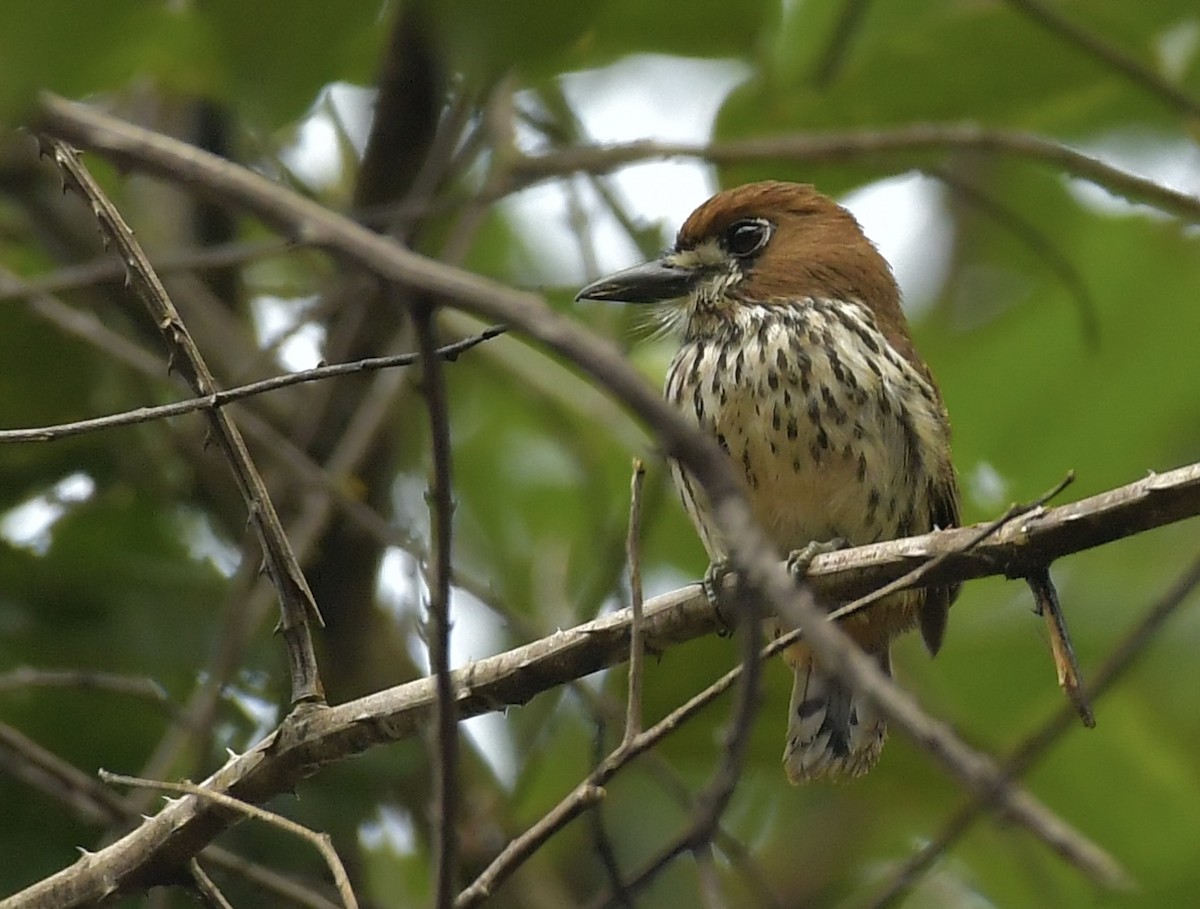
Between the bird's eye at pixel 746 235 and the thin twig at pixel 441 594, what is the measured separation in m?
2.36

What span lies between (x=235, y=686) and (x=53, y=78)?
7.85 ft

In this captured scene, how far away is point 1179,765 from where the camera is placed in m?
3.77

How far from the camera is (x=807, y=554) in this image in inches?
115

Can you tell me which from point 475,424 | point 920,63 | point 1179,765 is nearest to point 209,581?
point 475,424

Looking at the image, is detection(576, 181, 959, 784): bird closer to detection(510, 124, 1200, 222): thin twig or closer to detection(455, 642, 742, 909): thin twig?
detection(510, 124, 1200, 222): thin twig

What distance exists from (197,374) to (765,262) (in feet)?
6.17

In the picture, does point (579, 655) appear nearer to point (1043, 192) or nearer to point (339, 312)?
point (339, 312)

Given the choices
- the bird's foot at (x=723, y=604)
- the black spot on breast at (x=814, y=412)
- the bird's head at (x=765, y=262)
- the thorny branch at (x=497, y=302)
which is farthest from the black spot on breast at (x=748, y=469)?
the thorny branch at (x=497, y=302)

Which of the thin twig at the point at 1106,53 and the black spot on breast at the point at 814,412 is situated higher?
the thin twig at the point at 1106,53

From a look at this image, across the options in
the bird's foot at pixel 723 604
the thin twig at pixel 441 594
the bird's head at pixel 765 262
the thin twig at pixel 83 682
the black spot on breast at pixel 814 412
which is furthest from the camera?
the bird's head at pixel 765 262

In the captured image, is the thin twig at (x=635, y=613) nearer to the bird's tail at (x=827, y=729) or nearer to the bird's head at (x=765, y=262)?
the bird's tail at (x=827, y=729)

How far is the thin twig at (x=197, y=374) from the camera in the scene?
204cm

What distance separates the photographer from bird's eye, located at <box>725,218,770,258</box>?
384cm

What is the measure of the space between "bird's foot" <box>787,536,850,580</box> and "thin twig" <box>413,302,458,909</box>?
0.96m
